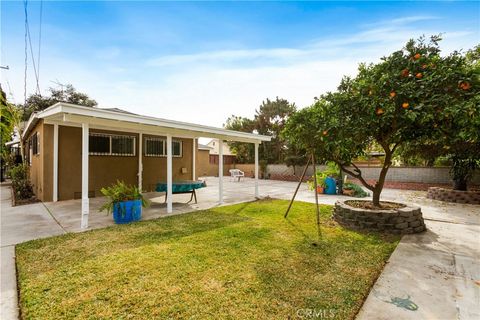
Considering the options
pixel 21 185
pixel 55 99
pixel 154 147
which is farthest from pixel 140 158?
pixel 55 99

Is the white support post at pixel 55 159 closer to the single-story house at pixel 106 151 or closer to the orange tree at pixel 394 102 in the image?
the single-story house at pixel 106 151

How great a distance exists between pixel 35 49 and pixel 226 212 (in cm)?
1134

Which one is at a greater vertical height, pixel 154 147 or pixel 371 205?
pixel 154 147

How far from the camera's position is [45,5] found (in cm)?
779

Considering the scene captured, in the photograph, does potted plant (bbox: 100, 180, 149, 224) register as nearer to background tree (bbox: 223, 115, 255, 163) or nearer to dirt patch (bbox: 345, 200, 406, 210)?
dirt patch (bbox: 345, 200, 406, 210)

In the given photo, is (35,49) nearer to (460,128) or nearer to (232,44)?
(232,44)

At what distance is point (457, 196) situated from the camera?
819 centimetres

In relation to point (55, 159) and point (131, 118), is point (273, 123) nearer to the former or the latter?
point (55, 159)

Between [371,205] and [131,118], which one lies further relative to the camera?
[371,205]

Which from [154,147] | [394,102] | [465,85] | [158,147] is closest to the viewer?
[465,85]

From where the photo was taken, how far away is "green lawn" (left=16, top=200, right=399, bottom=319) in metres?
2.22

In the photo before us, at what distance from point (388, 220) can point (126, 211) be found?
559 centimetres

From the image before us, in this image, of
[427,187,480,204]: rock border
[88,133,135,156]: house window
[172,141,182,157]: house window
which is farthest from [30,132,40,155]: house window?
[427,187,480,204]: rock border

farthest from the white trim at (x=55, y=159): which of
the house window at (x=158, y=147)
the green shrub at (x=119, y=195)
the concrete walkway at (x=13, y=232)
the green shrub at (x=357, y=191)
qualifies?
the green shrub at (x=357, y=191)
